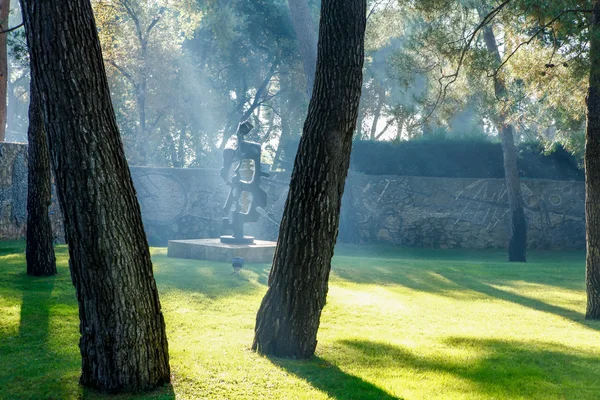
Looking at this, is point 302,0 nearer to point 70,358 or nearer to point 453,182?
point 453,182

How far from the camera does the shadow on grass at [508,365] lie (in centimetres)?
465

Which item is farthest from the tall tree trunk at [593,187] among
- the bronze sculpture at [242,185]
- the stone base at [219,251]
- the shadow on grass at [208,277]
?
the bronze sculpture at [242,185]

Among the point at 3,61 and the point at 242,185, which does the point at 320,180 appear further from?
the point at 3,61

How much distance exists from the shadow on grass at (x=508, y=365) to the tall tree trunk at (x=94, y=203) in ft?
6.46

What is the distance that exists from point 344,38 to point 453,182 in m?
13.4

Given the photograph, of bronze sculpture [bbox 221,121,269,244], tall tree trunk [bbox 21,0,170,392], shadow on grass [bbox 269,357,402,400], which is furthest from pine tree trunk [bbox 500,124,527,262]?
tall tree trunk [bbox 21,0,170,392]

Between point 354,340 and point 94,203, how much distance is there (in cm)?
304

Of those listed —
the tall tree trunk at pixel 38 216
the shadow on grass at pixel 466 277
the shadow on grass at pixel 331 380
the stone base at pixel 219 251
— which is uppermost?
the tall tree trunk at pixel 38 216

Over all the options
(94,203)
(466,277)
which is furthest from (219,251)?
(94,203)

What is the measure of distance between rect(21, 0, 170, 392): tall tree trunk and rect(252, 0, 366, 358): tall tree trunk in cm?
128

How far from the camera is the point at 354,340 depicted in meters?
6.03

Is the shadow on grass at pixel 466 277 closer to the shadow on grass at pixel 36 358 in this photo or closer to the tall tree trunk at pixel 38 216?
the tall tree trunk at pixel 38 216

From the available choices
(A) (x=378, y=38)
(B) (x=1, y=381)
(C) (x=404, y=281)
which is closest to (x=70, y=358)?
(B) (x=1, y=381)

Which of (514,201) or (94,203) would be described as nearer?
(94,203)
